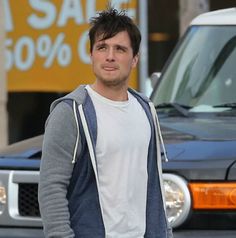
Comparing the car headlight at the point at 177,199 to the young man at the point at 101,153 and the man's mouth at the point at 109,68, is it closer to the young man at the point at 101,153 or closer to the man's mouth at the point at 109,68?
the young man at the point at 101,153

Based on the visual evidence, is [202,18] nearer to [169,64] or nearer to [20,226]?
[169,64]

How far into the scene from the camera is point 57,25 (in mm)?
10648

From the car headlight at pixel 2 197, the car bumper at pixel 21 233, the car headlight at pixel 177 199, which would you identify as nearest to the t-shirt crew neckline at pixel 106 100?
the car headlight at pixel 177 199

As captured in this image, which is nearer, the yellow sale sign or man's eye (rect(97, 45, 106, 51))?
man's eye (rect(97, 45, 106, 51))

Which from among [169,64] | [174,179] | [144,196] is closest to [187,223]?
[174,179]

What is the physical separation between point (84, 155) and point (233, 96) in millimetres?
2251

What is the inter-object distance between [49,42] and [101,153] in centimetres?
713

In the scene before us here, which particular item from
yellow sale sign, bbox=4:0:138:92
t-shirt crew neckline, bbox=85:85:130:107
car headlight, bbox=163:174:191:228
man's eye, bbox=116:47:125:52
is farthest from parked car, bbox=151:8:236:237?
yellow sale sign, bbox=4:0:138:92

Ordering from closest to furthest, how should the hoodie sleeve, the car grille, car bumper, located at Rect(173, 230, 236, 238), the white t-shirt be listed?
the hoodie sleeve < the white t-shirt < car bumper, located at Rect(173, 230, 236, 238) < the car grille

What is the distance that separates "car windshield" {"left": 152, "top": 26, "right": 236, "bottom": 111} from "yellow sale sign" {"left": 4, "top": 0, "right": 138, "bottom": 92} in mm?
4233

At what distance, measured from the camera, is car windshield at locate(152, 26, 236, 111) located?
5848 mm

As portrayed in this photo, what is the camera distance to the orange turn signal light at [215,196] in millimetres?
4613

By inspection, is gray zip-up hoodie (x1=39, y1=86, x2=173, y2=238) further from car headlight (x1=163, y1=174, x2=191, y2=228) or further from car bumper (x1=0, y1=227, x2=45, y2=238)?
car bumper (x1=0, y1=227, x2=45, y2=238)

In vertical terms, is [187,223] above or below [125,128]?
below
